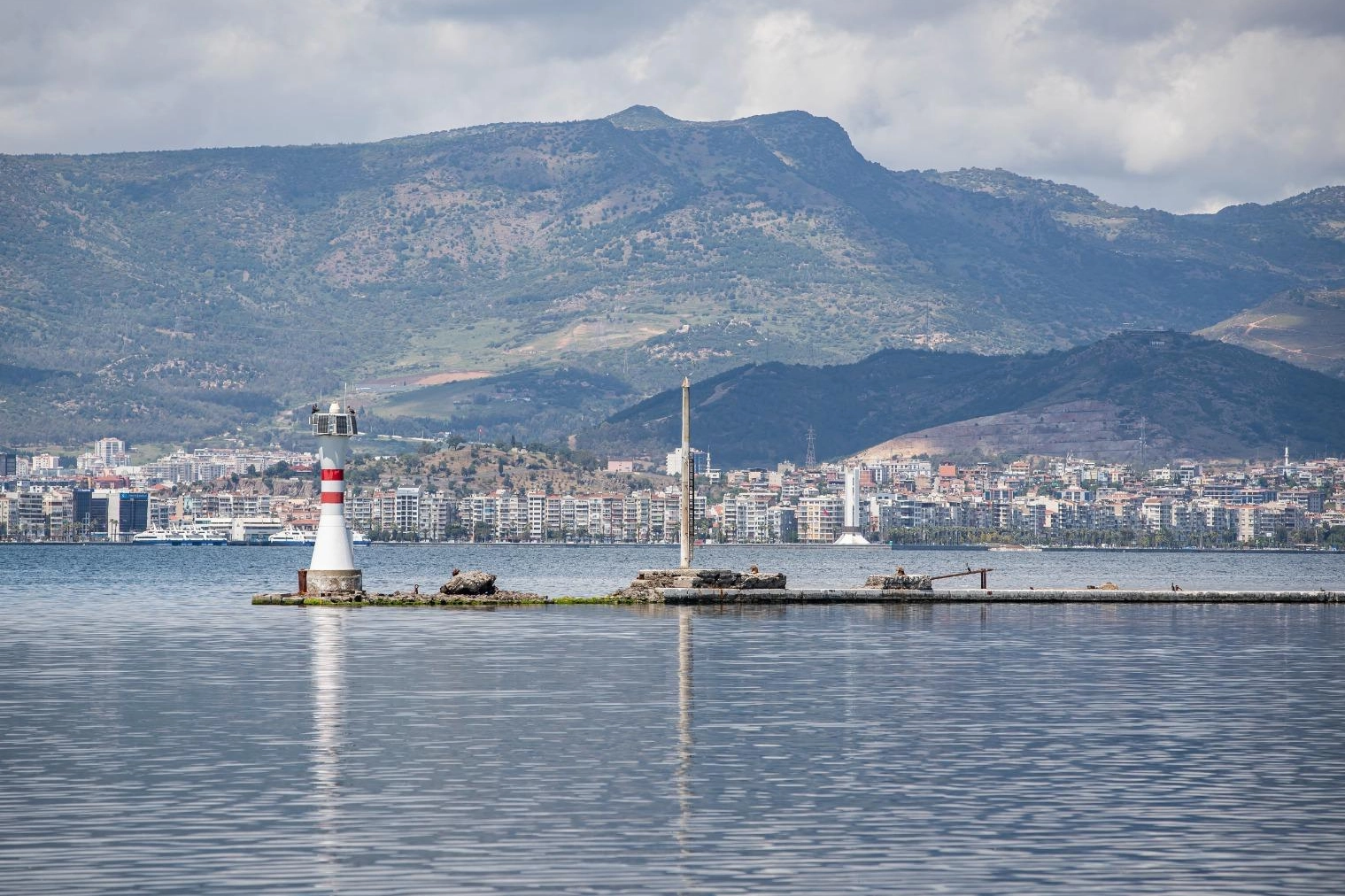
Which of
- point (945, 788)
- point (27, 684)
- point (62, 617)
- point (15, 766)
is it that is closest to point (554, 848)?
point (945, 788)

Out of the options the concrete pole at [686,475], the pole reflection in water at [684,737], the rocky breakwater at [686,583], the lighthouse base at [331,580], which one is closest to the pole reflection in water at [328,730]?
the pole reflection in water at [684,737]

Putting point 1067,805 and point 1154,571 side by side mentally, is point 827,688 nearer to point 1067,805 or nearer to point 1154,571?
point 1067,805

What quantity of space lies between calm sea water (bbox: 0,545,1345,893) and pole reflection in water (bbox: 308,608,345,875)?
12 cm

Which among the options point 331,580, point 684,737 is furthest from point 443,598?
point 684,737

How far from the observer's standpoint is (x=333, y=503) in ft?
→ 240

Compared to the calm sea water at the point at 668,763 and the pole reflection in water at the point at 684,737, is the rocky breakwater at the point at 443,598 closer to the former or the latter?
the calm sea water at the point at 668,763

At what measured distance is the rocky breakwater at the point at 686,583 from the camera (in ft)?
275

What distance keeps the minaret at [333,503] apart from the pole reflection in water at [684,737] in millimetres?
15550

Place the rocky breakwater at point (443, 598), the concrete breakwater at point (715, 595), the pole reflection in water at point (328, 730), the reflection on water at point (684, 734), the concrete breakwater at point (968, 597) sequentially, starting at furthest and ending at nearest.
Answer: the concrete breakwater at point (968, 597), the concrete breakwater at point (715, 595), the rocky breakwater at point (443, 598), the reflection on water at point (684, 734), the pole reflection in water at point (328, 730)

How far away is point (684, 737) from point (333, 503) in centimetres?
3999

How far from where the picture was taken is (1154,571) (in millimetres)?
188250

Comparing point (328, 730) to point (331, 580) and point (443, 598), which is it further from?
point (443, 598)

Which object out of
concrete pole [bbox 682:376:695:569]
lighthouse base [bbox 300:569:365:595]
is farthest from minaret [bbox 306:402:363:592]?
concrete pole [bbox 682:376:695:569]

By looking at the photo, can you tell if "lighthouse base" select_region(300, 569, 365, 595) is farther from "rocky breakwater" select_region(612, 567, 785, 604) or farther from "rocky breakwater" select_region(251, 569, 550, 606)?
"rocky breakwater" select_region(612, 567, 785, 604)
